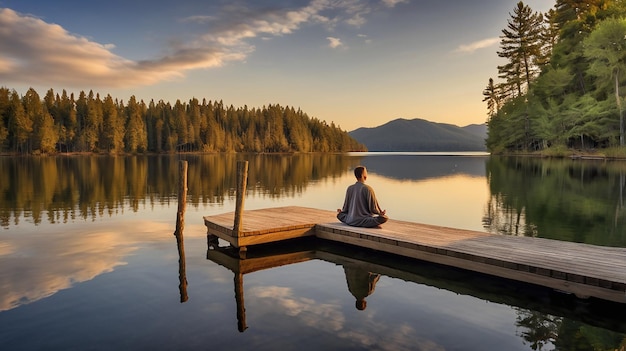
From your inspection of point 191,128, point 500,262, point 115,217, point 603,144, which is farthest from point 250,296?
point 191,128

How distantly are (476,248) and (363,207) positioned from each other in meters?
3.97

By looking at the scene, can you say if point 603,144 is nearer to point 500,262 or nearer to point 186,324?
point 500,262

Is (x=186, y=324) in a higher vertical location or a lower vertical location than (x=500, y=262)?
lower

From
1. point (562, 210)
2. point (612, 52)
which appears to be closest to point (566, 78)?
point (612, 52)

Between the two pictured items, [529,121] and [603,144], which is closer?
[603,144]

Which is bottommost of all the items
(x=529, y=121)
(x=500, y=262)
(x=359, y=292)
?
(x=359, y=292)

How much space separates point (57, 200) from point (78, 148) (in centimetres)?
11643

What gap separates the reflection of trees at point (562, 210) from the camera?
15.9 meters

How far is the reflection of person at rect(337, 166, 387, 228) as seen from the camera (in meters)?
12.8

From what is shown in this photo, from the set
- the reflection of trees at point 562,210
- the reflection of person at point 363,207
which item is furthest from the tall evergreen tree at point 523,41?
the reflection of person at point 363,207

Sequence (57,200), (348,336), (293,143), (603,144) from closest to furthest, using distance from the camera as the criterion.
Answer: (348,336) → (57,200) → (603,144) → (293,143)

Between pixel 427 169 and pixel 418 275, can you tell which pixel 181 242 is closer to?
pixel 418 275

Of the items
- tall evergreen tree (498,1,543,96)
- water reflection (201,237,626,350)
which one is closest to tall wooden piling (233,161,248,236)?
water reflection (201,237,626,350)

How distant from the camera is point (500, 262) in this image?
9.41m
